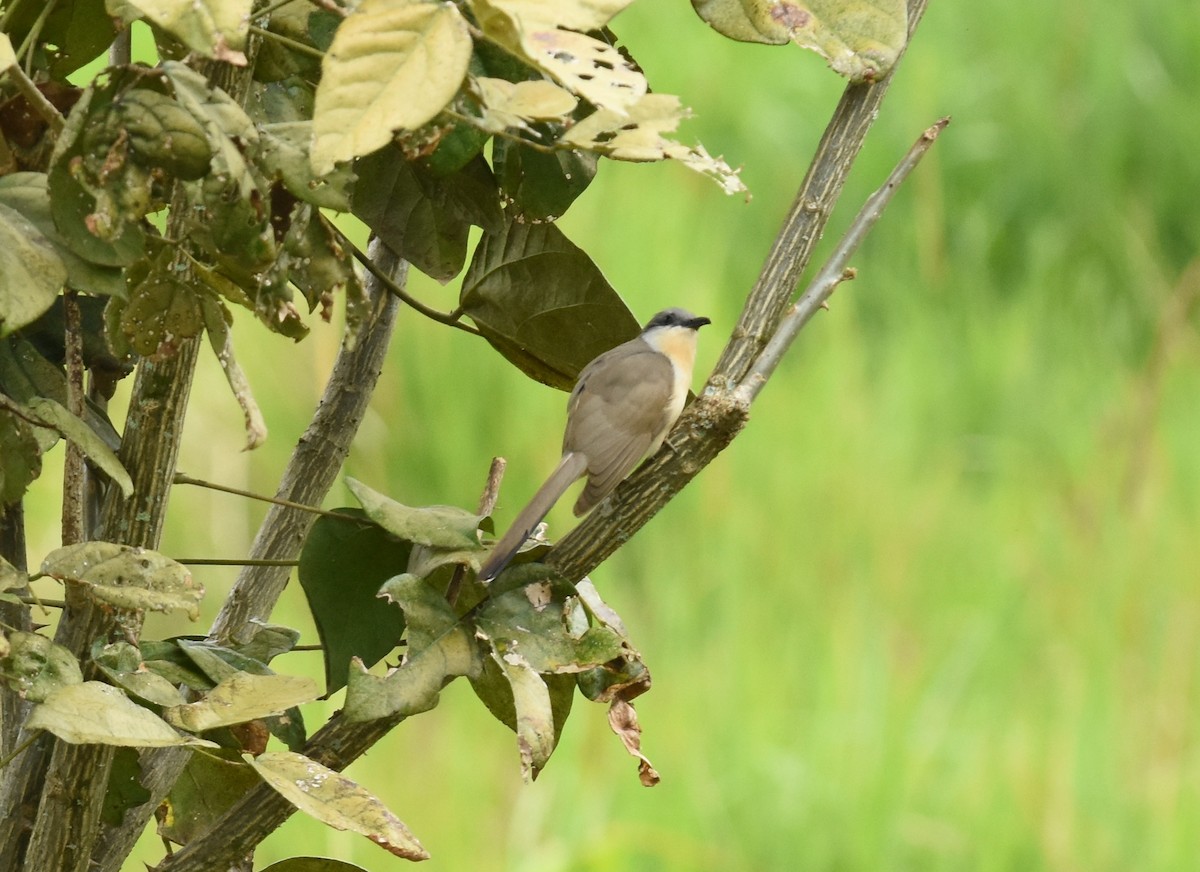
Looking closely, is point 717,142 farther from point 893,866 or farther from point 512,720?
point 512,720

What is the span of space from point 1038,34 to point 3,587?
4498mm

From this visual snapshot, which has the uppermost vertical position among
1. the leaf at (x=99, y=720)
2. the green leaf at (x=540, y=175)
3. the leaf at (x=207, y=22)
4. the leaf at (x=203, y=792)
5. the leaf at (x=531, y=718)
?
the leaf at (x=207, y=22)

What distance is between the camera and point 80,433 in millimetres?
760

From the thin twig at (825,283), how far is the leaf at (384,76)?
17.8 inches

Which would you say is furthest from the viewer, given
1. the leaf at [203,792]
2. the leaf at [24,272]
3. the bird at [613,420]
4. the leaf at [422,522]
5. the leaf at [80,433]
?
the bird at [613,420]

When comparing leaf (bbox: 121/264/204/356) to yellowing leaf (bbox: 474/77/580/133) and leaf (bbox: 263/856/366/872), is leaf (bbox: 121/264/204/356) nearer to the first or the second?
yellowing leaf (bbox: 474/77/580/133)

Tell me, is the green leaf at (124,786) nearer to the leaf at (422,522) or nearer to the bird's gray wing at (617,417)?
the leaf at (422,522)

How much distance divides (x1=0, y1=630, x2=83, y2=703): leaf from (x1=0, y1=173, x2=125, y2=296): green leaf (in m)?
0.18

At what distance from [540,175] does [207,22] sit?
1.12 ft

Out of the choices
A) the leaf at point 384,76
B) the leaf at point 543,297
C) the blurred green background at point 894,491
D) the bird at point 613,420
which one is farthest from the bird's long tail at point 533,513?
the blurred green background at point 894,491

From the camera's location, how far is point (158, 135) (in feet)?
2.10

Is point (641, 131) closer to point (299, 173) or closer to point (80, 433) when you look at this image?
point (299, 173)

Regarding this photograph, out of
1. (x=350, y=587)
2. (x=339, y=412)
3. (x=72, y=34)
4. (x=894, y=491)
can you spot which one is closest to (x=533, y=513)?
(x=339, y=412)

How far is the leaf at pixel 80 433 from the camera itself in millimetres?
759
